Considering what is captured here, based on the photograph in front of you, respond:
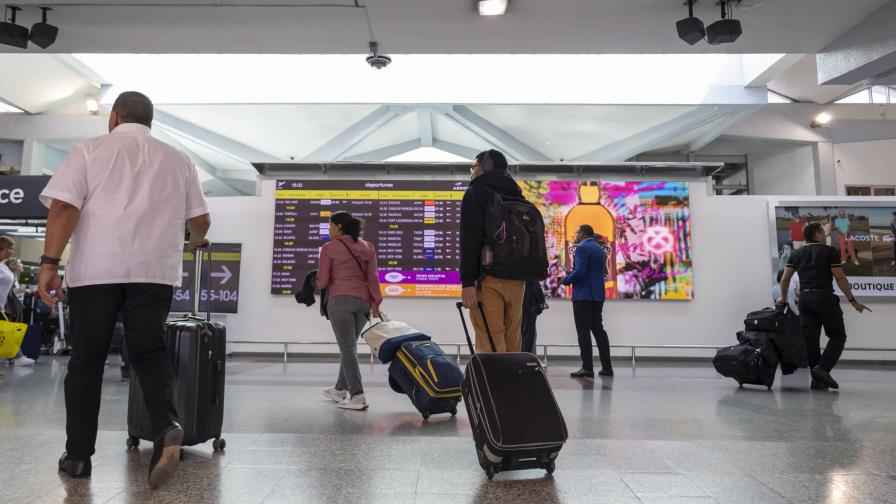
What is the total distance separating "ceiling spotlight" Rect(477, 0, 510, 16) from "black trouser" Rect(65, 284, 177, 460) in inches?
152

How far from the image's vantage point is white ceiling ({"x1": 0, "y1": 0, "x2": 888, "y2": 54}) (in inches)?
205

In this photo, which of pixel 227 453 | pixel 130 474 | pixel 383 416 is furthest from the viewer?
pixel 383 416

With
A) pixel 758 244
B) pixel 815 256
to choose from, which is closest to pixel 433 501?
pixel 815 256

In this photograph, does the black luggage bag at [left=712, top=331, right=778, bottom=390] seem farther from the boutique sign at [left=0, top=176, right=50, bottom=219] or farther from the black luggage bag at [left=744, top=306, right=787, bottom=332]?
the boutique sign at [left=0, top=176, right=50, bottom=219]

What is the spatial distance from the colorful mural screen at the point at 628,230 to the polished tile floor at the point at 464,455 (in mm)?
3894

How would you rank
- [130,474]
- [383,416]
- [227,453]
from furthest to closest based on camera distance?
[383,416] → [227,453] → [130,474]

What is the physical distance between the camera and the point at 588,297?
6766 millimetres

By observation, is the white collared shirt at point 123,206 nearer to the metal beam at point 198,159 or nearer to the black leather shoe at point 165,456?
the black leather shoe at point 165,456

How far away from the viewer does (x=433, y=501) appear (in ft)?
7.16

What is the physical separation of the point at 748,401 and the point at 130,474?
476 centimetres

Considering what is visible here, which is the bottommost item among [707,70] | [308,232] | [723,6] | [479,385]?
[479,385]

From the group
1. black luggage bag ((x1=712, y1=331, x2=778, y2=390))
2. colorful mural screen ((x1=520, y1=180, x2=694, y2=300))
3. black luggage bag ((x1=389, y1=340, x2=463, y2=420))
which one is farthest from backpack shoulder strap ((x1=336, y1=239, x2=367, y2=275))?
colorful mural screen ((x1=520, y1=180, x2=694, y2=300))

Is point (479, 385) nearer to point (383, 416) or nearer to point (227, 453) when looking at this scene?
point (227, 453)

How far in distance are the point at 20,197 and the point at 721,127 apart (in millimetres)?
13756
